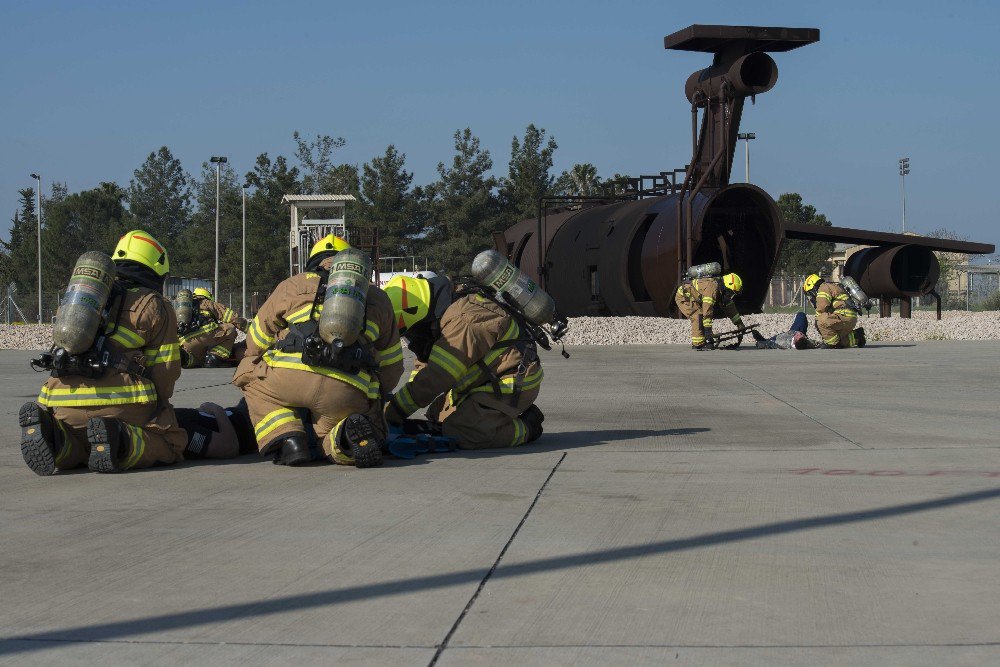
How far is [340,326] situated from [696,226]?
1917 centimetres

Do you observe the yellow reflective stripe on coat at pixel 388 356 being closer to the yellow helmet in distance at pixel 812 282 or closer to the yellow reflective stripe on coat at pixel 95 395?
the yellow reflective stripe on coat at pixel 95 395

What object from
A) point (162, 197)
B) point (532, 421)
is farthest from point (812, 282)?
point (162, 197)

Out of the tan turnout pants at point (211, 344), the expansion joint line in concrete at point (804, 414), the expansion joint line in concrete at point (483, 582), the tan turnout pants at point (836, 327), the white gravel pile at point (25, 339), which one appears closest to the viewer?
the expansion joint line in concrete at point (483, 582)

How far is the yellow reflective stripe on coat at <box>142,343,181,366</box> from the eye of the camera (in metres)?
7.48

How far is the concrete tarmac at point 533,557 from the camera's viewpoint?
375 centimetres

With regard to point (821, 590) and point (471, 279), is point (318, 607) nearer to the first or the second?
point (821, 590)

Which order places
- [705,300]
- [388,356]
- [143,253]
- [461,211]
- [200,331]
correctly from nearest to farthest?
1. [143,253]
2. [388,356]
3. [200,331]
4. [705,300]
5. [461,211]

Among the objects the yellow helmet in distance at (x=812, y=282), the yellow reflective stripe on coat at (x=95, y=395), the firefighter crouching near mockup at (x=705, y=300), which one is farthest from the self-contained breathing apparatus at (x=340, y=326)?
the yellow helmet in distance at (x=812, y=282)

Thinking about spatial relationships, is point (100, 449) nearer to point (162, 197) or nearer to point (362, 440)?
point (362, 440)

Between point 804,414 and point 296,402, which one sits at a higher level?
point 296,402

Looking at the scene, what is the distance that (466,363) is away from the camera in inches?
320

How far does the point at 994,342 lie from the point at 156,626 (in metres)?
26.6

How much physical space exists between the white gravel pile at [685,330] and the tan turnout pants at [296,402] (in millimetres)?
20476

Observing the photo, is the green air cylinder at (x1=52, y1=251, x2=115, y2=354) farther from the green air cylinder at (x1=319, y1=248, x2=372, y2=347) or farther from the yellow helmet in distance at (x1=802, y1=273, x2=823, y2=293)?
the yellow helmet in distance at (x1=802, y1=273, x2=823, y2=293)
